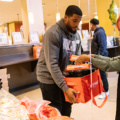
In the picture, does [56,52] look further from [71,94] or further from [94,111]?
[94,111]

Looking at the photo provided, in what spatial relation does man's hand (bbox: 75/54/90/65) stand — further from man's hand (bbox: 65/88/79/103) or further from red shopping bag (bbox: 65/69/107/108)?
man's hand (bbox: 65/88/79/103)

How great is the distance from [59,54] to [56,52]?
116mm

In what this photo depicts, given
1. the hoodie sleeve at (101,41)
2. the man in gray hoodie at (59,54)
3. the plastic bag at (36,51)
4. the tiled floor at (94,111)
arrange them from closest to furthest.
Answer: the man in gray hoodie at (59,54), the tiled floor at (94,111), the hoodie sleeve at (101,41), the plastic bag at (36,51)

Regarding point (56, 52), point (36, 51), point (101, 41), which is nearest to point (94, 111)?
point (101, 41)

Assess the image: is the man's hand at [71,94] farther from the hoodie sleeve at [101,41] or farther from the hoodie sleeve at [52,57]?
the hoodie sleeve at [101,41]

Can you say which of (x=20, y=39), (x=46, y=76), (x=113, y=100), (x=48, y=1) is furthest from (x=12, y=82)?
(x=48, y=1)

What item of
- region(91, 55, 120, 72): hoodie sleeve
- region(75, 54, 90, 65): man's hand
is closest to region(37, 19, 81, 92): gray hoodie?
region(75, 54, 90, 65): man's hand

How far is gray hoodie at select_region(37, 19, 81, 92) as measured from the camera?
4.07 feet

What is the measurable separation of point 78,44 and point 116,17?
0.48 m

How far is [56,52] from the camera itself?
4.15ft

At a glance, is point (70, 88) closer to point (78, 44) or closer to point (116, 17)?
point (78, 44)

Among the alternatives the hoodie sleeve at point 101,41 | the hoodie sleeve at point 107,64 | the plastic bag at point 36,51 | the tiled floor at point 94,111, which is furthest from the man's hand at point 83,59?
the plastic bag at point 36,51

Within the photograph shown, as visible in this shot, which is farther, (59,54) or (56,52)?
(59,54)

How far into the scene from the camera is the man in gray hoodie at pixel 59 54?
123 centimetres
